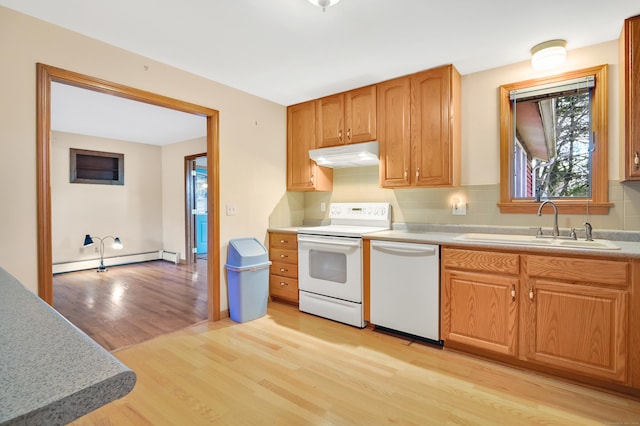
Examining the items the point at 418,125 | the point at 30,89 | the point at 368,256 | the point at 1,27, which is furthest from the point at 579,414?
the point at 1,27

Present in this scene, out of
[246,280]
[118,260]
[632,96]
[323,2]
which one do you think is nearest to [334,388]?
[246,280]

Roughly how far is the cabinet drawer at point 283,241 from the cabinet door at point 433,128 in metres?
1.41

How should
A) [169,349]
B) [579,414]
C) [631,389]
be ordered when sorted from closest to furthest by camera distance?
[579,414] → [631,389] → [169,349]

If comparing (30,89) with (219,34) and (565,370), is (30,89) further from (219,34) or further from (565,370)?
(565,370)

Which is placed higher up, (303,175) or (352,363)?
(303,175)

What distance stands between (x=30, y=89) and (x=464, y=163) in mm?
3365

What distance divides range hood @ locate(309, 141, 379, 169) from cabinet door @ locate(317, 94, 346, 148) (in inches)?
5.3

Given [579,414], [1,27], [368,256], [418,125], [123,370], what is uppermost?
[1,27]

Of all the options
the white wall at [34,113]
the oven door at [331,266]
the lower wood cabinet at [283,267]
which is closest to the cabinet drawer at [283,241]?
the lower wood cabinet at [283,267]

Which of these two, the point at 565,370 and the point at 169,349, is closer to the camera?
the point at 565,370

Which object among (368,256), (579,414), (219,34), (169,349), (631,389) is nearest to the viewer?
(579,414)

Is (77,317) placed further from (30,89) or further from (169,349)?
(30,89)

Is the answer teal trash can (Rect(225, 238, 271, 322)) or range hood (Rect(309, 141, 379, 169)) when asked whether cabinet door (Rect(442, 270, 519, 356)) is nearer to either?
range hood (Rect(309, 141, 379, 169))

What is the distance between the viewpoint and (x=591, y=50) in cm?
248
